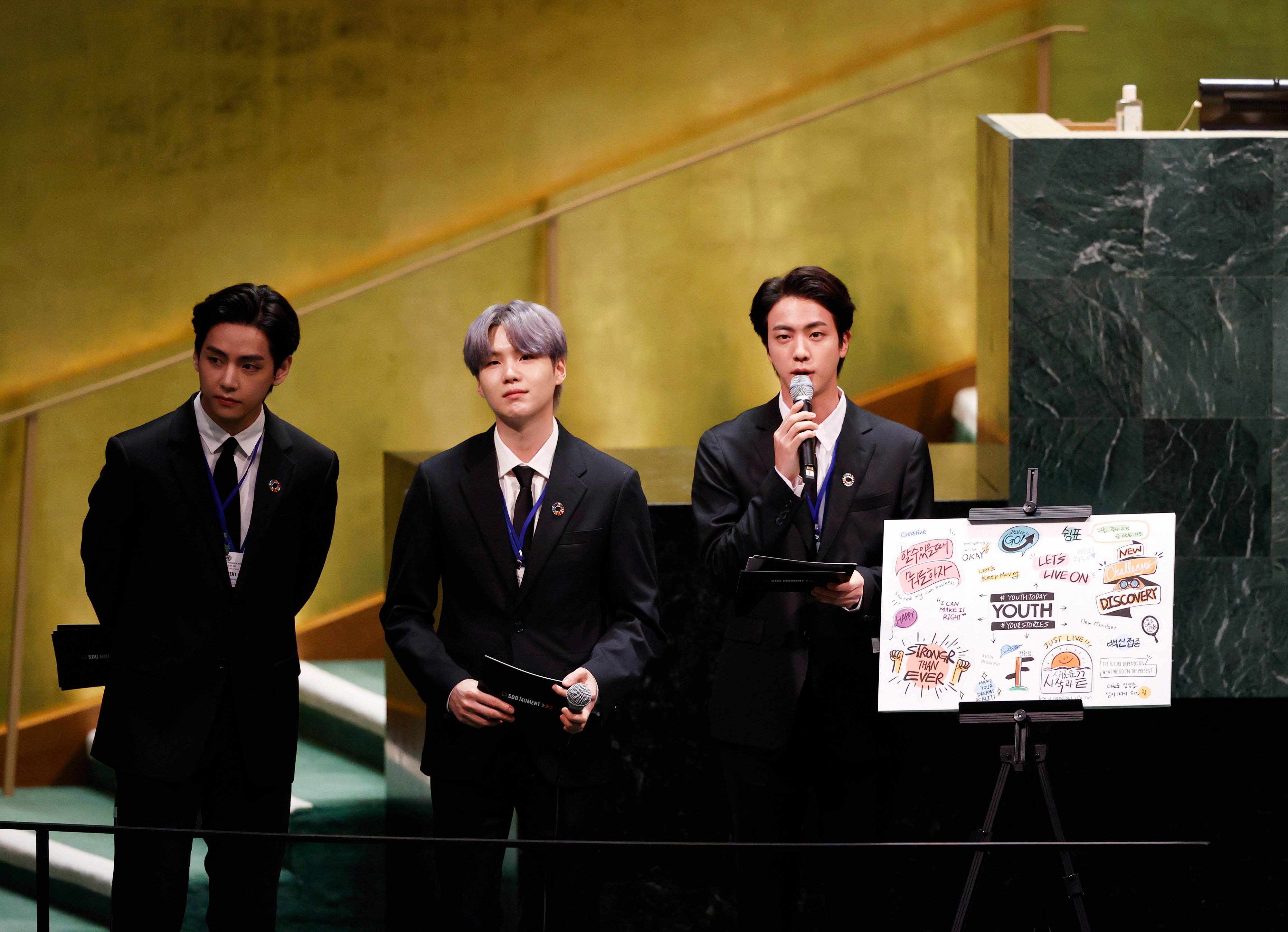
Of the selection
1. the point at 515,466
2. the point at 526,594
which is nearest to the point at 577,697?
the point at 526,594

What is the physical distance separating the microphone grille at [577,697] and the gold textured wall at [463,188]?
367 centimetres

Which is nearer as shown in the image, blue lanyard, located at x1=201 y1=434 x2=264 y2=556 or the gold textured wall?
blue lanyard, located at x1=201 y1=434 x2=264 y2=556

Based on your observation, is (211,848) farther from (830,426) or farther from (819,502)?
(830,426)

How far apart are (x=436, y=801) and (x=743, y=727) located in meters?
0.62

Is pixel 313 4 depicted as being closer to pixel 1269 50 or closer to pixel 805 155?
pixel 805 155

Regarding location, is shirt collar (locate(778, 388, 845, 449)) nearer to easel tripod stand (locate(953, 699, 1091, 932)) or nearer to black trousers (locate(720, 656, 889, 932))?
black trousers (locate(720, 656, 889, 932))

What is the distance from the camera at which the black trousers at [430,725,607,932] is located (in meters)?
2.97

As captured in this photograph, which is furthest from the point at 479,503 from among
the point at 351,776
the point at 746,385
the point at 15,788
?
the point at 746,385

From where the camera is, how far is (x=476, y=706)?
2895mm

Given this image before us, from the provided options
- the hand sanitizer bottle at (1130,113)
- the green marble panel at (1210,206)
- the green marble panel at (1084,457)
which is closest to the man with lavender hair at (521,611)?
the green marble panel at (1084,457)

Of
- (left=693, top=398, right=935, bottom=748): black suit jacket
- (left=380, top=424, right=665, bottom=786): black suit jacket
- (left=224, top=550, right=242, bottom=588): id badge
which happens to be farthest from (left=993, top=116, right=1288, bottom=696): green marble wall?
(left=224, top=550, right=242, bottom=588): id badge

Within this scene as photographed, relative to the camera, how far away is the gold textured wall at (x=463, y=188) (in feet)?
20.5

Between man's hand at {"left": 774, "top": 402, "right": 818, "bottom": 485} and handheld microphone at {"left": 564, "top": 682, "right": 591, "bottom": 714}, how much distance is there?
1.91ft

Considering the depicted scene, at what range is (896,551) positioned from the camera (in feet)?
10.3
